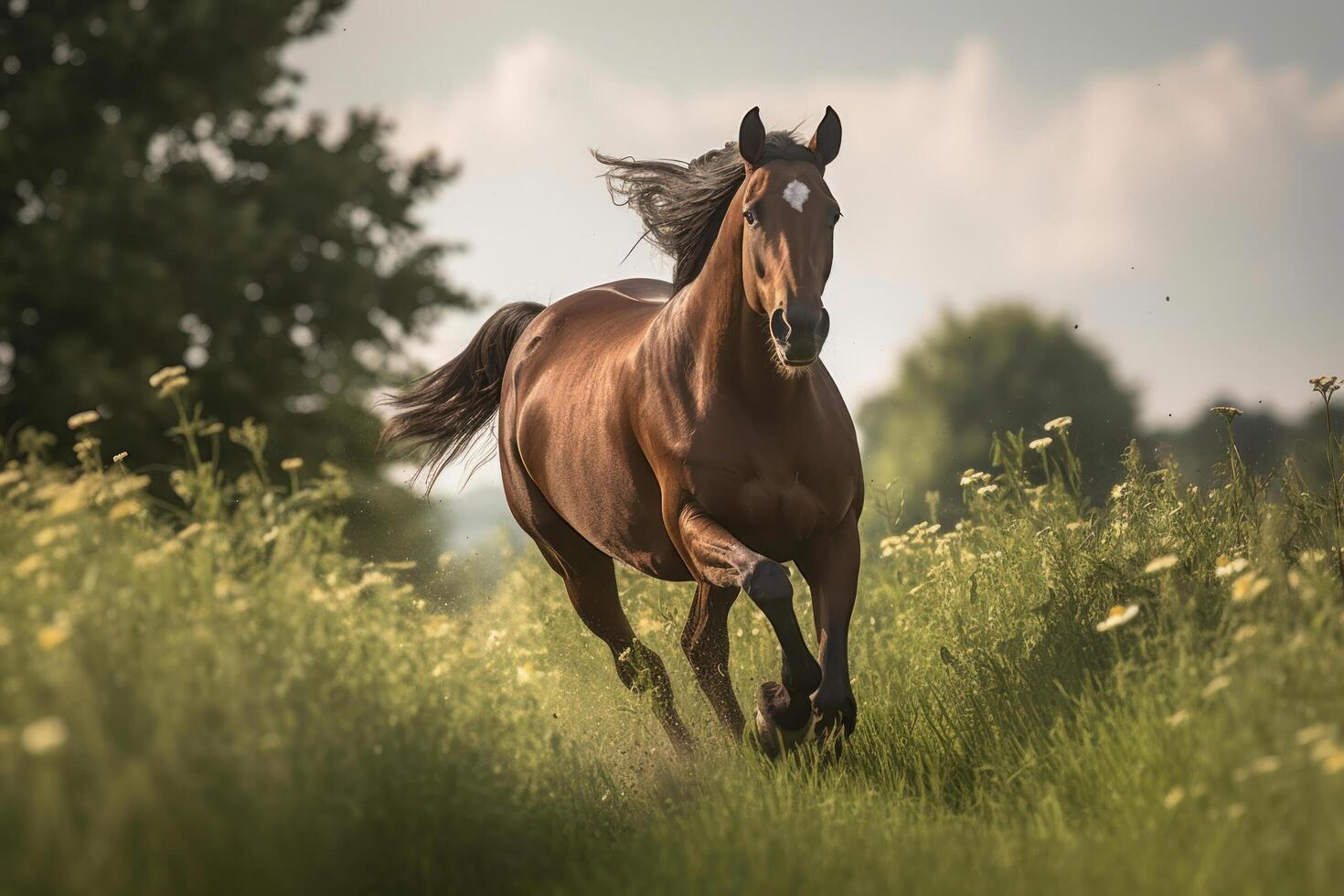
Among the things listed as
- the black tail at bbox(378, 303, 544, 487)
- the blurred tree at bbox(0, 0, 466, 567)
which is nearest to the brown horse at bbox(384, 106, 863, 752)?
the black tail at bbox(378, 303, 544, 487)

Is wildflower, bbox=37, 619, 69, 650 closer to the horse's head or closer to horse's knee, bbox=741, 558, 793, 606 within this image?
horse's knee, bbox=741, 558, 793, 606

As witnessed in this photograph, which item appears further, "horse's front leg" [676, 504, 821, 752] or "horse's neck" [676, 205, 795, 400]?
"horse's neck" [676, 205, 795, 400]

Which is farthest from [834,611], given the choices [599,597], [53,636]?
[53,636]

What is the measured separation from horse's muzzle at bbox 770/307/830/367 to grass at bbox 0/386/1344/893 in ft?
4.39

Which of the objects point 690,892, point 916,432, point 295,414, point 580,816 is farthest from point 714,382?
point 916,432

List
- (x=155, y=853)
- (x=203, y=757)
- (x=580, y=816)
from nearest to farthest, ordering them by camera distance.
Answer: (x=155, y=853) → (x=203, y=757) → (x=580, y=816)

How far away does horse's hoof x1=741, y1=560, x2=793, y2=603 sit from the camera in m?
4.38

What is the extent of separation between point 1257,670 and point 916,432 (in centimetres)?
3749

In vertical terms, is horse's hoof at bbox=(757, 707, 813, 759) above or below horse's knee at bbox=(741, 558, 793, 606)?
below

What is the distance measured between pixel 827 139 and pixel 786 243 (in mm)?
781

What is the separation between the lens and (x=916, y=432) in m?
39.9

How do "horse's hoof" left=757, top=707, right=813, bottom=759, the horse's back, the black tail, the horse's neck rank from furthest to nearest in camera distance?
the black tail < the horse's back < the horse's neck < "horse's hoof" left=757, top=707, right=813, bottom=759

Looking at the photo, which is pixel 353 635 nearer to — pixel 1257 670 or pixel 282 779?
pixel 282 779

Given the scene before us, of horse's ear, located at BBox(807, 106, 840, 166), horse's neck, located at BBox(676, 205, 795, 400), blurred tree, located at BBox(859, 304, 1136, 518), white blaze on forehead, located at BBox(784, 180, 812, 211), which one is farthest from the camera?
blurred tree, located at BBox(859, 304, 1136, 518)
